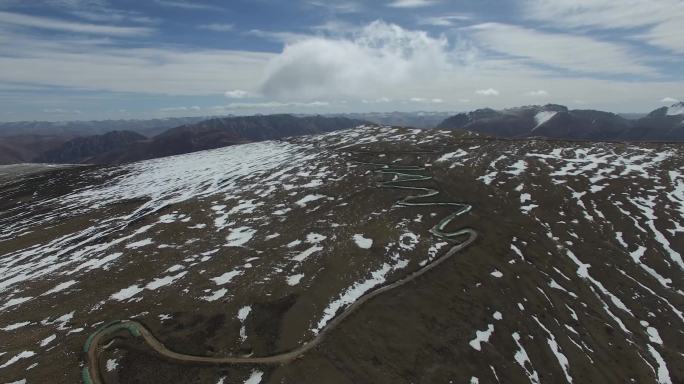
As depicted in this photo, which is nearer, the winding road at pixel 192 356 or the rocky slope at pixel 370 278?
the winding road at pixel 192 356

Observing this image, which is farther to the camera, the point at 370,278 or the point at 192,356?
the point at 370,278

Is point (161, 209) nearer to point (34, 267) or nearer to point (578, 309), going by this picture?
point (34, 267)

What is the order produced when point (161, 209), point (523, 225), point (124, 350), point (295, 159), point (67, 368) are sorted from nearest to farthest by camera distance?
1. point (67, 368)
2. point (124, 350)
3. point (523, 225)
4. point (161, 209)
5. point (295, 159)

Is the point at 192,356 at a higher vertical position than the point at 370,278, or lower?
lower

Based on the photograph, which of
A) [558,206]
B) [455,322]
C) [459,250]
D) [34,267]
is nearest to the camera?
[455,322]

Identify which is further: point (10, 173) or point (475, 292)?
point (10, 173)

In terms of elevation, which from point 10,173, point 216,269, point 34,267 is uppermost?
point 216,269

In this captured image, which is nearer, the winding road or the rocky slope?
the winding road

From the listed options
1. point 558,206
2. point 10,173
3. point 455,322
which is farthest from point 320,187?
point 10,173
